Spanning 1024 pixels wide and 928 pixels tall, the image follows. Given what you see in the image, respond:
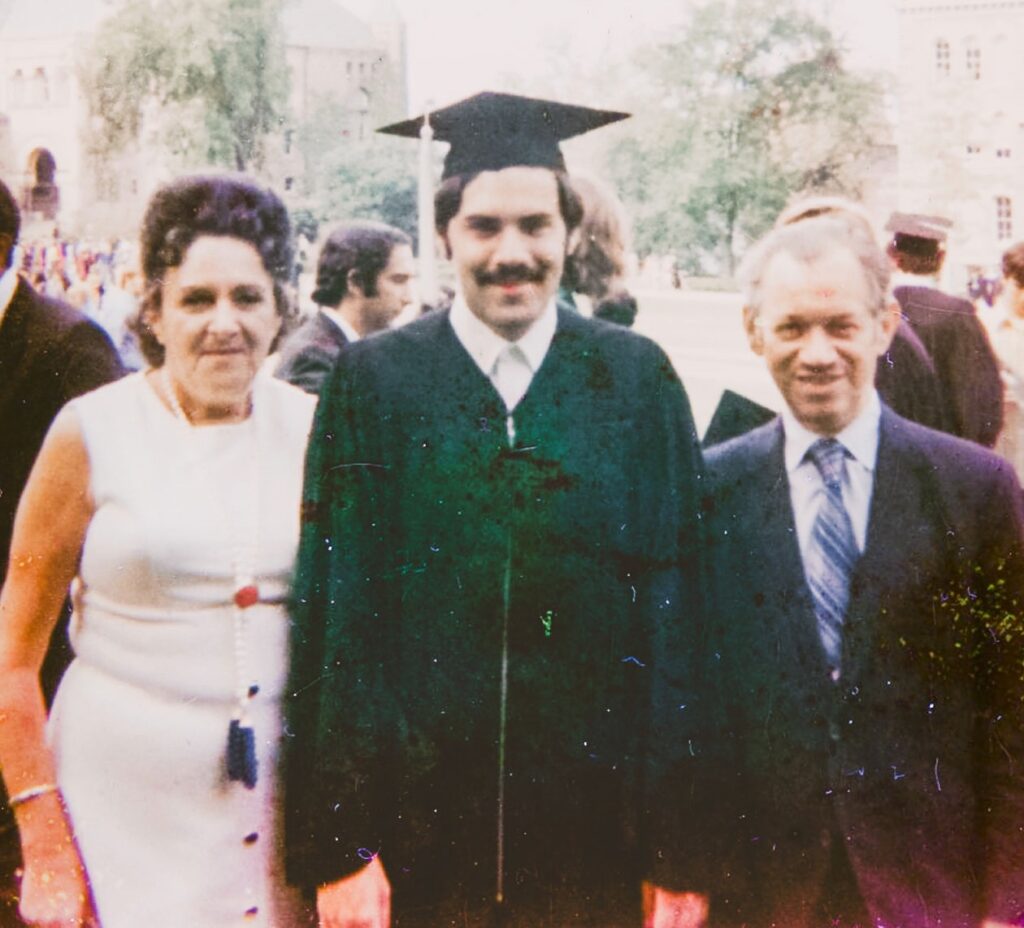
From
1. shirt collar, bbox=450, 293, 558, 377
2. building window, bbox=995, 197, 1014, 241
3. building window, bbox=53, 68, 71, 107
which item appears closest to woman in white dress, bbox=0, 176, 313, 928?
shirt collar, bbox=450, 293, 558, 377

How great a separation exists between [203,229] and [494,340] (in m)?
0.71

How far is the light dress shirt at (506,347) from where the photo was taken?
2332 millimetres

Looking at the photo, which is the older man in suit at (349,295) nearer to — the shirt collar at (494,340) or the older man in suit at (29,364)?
the shirt collar at (494,340)

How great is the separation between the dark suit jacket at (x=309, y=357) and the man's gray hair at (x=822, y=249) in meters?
0.99

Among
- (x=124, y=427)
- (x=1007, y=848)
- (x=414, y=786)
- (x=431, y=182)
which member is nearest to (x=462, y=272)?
(x=431, y=182)

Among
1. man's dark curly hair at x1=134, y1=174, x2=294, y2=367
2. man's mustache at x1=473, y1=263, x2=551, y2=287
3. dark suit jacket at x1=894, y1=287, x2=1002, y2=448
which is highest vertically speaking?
man's dark curly hair at x1=134, y1=174, x2=294, y2=367

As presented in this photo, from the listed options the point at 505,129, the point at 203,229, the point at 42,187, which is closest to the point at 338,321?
the point at 203,229

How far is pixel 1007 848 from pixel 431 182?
219 cm

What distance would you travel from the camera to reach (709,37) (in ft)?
8.72

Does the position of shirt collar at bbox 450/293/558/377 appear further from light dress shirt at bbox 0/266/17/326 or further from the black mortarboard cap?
light dress shirt at bbox 0/266/17/326

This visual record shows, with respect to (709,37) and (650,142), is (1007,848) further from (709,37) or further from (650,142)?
(709,37)

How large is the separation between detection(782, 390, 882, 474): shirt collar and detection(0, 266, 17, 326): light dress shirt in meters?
1.96

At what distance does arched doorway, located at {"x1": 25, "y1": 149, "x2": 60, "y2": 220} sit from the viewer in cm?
265

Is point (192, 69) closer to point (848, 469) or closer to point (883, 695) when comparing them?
point (848, 469)
